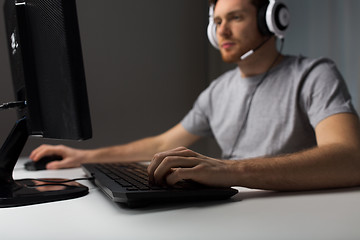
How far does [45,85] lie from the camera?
720 millimetres

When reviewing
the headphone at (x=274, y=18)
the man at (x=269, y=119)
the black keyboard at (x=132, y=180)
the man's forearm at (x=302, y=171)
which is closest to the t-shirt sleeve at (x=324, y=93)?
the man at (x=269, y=119)

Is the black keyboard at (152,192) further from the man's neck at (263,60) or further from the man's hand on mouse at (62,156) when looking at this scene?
the man's neck at (263,60)

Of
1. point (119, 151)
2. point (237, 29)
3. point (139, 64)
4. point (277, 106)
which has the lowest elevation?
point (119, 151)

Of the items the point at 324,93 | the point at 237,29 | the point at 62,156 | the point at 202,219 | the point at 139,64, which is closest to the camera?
the point at 202,219

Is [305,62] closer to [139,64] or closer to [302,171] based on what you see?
[302,171]

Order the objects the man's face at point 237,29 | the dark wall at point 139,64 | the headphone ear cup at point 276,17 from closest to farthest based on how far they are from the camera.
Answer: the headphone ear cup at point 276,17 → the man's face at point 237,29 → the dark wall at point 139,64

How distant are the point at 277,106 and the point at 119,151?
62cm

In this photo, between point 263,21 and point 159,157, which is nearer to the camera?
point 159,157

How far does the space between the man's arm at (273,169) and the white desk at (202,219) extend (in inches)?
1.2

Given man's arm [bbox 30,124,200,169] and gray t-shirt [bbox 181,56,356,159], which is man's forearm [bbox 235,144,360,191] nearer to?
gray t-shirt [bbox 181,56,356,159]

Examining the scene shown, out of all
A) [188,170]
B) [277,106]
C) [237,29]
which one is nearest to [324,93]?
[277,106]

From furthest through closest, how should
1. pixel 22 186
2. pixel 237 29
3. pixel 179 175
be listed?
pixel 237 29 < pixel 22 186 < pixel 179 175

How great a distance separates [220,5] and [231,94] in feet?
1.15

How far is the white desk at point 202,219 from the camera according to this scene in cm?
47
